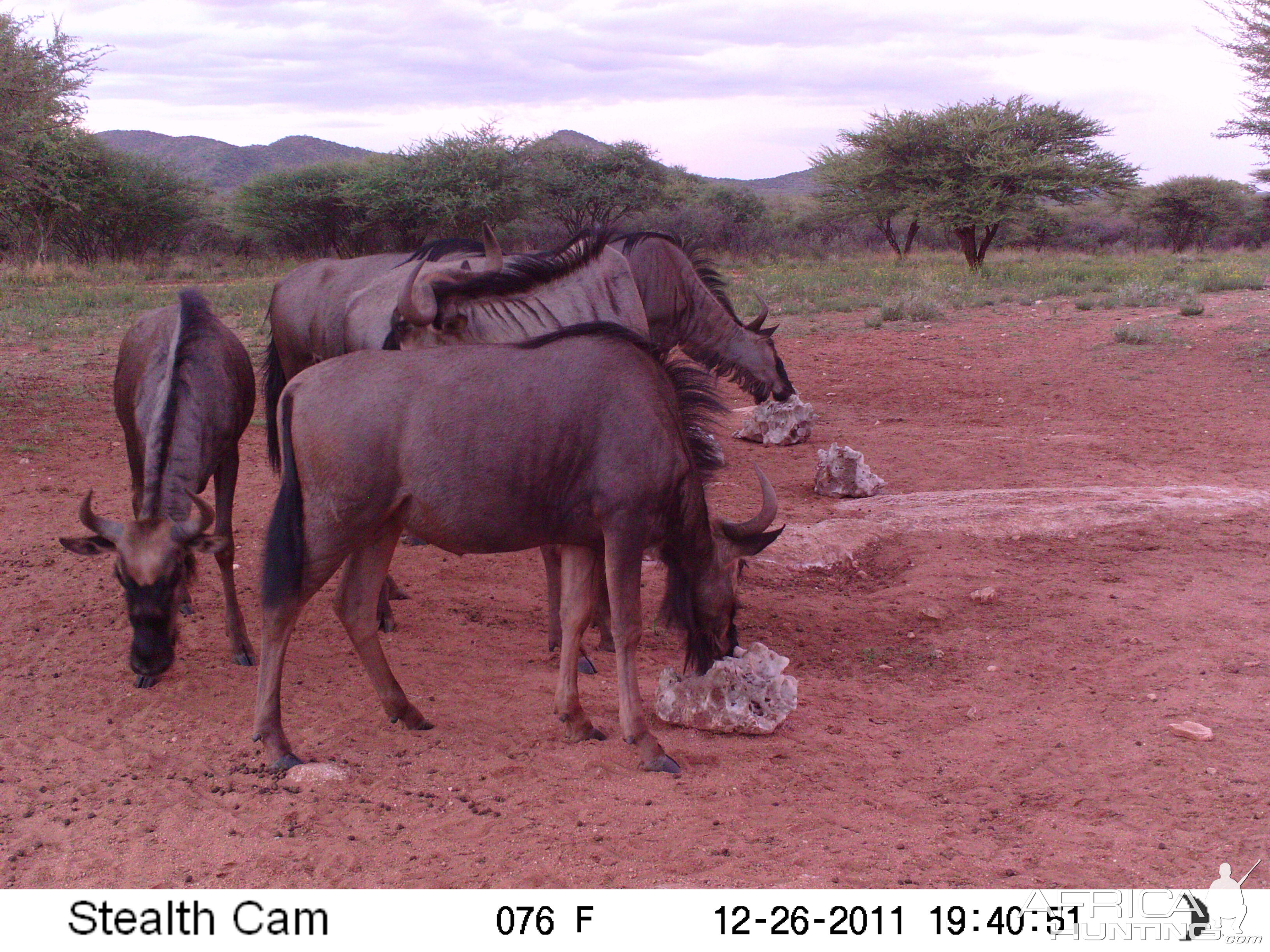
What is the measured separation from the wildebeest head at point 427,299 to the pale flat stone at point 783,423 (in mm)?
4670

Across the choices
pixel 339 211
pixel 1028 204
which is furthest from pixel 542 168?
pixel 1028 204

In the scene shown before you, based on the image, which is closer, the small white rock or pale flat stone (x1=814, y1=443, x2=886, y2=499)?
the small white rock

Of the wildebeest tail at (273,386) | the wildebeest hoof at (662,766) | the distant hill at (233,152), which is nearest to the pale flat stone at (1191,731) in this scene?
the wildebeest hoof at (662,766)

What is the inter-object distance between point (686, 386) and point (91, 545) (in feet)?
8.51

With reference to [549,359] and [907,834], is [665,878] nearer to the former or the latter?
[907,834]

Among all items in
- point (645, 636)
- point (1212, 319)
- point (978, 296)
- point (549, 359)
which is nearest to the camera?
point (549, 359)

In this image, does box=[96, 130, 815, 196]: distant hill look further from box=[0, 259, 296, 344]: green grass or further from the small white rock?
the small white rock

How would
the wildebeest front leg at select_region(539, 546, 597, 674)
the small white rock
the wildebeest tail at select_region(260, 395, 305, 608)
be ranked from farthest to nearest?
the small white rock, the wildebeest front leg at select_region(539, 546, 597, 674), the wildebeest tail at select_region(260, 395, 305, 608)

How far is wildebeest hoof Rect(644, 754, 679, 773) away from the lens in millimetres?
3941

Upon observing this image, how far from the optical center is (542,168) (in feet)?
110

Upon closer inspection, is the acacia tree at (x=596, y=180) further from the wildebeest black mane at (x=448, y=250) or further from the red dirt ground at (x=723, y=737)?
the red dirt ground at (x=723, y=737)

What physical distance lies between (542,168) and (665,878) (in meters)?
32.8

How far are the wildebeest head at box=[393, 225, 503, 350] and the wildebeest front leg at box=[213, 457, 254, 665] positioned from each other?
109cm

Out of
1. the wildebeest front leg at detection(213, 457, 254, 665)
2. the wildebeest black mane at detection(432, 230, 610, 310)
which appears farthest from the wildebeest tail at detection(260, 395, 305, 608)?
the wildebeest black mane at detection(432, 230, 610, 310)
